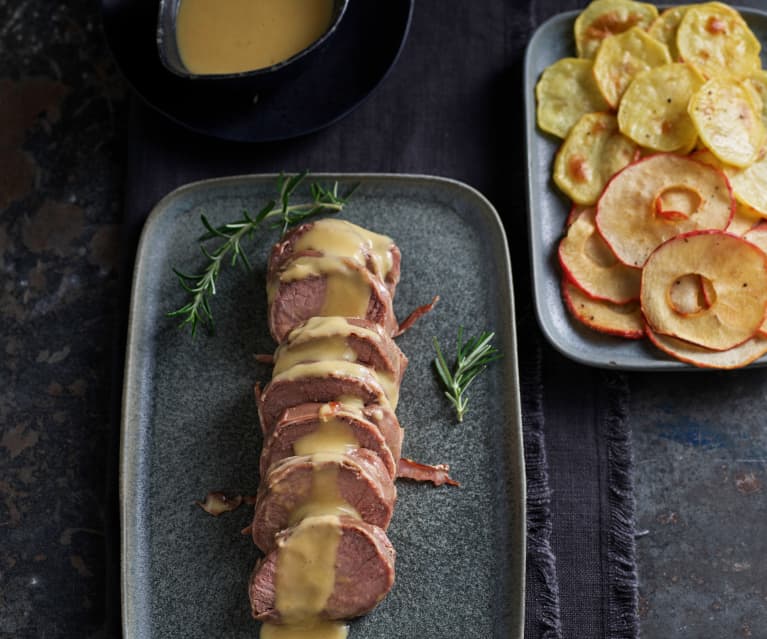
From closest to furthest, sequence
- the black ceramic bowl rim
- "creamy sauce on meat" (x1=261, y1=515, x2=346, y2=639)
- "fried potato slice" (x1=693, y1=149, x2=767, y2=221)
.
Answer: "creamy sauce on meat" (x1=261, y1=515, x2=346, y2=639)
the black ceramic bowl rim
"fried potato slice" (x1=693, y1=149, x2=767, y2=221)

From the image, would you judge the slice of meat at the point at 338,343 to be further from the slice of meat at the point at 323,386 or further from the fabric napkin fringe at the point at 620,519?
the fabric napkin fringe at the point at 620,519

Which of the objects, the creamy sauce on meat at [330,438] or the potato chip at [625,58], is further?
the potato chip at [625,58]

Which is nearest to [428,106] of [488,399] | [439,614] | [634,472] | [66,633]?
[488,399]

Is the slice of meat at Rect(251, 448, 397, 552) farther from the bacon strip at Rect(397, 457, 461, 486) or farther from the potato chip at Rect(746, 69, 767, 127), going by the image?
the potato chip at Rect(746, 69, 767, 127)

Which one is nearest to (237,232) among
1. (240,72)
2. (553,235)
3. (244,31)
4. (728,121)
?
(240,72)

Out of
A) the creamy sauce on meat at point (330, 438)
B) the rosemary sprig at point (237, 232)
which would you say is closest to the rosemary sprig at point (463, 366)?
the creamy sauce on meat at point (330, 438)

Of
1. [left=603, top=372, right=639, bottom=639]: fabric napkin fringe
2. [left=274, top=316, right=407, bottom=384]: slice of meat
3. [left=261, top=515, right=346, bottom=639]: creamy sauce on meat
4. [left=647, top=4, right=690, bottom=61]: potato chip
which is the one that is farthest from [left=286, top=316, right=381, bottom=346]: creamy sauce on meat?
[left=647, top=4, right=690, bottom=61]: potato chip

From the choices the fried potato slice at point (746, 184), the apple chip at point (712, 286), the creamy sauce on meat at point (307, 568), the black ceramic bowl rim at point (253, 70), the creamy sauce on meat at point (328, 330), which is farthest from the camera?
the fried potato slice at point (746, 184)
